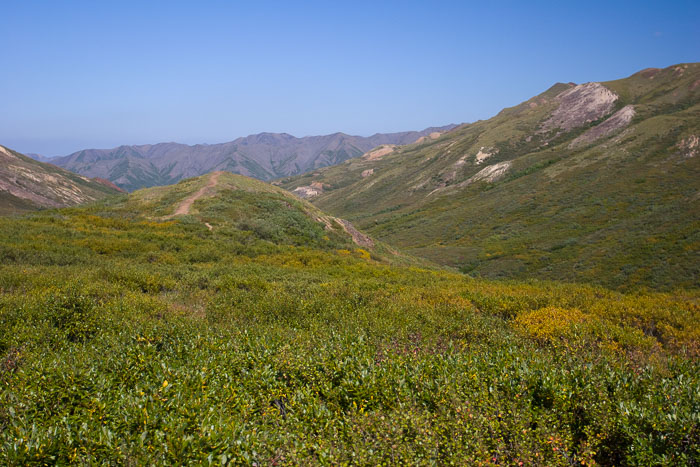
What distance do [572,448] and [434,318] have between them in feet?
19.9

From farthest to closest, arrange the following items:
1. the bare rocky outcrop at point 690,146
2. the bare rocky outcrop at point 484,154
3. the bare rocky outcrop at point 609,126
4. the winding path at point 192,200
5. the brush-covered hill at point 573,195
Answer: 1. the bare rocky outcrop at point 484,154
2. the bare rocky outcrop at point 609,126
3. the bare rocky outcrop at point 690,146
4. the brush-covered hill at point 573,195
5. the winding path at point 192,200

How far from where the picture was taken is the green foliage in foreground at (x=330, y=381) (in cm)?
445

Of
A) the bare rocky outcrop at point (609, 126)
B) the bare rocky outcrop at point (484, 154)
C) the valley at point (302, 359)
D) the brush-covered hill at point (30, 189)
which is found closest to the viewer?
the valley at point (302, 359)

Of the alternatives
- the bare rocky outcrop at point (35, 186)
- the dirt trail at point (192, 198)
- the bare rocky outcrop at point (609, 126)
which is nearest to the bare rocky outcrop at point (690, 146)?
the bare rocky outcrop at point (609, 126)

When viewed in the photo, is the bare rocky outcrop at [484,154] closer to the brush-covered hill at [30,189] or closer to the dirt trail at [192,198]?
the dirt trail at [192,198]

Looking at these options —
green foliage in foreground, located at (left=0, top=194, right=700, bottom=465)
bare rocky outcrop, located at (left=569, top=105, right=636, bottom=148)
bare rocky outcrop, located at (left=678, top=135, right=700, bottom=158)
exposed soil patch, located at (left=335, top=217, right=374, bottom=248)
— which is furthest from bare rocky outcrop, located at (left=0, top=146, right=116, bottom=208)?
bare rocky outcrop, located at (left=569, top=105, right=636, bottom=148)

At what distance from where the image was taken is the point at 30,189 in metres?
94.6

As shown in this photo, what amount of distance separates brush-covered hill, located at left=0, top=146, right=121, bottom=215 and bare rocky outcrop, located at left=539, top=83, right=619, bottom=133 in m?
141

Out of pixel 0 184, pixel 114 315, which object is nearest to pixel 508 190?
pixel 114 315

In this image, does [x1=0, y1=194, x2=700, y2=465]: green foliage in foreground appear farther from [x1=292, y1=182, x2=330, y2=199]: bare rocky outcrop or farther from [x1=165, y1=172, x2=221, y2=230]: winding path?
[x1=292, y1=182, x2=330, y2=199]: bare rocky outcrop

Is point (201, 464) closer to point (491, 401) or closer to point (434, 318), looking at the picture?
point (491, 401)

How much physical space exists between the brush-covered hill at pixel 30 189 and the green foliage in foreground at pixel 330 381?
8423 cm

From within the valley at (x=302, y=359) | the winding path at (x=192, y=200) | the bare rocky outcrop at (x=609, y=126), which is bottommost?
the valley at (x=302, y=359)

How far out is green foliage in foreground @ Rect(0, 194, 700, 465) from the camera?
4445mm
